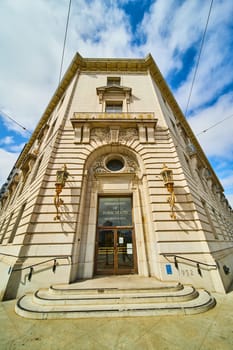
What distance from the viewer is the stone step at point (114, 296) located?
440 cm

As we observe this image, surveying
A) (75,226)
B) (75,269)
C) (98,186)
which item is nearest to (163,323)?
(75,269)

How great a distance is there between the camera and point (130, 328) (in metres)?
3.44

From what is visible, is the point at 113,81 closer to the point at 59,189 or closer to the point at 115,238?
the point at 59,189

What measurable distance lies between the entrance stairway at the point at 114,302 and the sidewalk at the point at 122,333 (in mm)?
160

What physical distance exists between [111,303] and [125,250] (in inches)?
121

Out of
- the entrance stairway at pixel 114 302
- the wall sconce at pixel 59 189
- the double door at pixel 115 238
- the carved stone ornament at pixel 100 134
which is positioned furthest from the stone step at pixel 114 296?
the carved stone ornament at pixel 100 134

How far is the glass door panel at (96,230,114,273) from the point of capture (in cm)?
708

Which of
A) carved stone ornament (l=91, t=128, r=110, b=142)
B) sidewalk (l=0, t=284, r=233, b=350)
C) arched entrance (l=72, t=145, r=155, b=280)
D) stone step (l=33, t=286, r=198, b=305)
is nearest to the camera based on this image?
sidewalk (l=0, t=284, r=233, b=350)

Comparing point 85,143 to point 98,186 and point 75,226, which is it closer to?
point 98,186

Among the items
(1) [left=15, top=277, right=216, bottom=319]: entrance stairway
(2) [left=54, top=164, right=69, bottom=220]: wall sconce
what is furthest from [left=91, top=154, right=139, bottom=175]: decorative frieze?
(1) [left=15, top=277, right=216, bottom=319]: entrance stairway

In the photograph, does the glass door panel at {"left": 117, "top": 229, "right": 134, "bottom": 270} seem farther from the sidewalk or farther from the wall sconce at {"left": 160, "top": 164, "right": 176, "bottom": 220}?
the sidewalk

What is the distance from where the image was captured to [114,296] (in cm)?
456

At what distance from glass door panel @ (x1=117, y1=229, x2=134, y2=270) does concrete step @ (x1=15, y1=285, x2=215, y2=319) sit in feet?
→ 7.70

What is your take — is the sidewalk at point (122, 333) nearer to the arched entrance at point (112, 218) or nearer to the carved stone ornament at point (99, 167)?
the arched entrance at point (112, 218)
